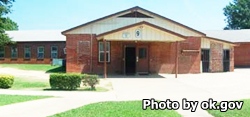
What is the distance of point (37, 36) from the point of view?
43688 mm

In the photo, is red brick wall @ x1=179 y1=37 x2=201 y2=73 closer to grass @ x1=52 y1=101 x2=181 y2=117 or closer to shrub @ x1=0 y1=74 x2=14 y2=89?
shrub @ x1=0 y1=74 x2=14 y2=89

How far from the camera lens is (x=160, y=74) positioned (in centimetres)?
2794

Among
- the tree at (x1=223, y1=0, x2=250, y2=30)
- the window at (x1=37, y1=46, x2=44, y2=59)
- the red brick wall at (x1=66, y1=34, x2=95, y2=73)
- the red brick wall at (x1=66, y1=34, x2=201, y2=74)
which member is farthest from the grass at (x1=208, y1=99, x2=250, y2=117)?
A: the tree at (x1=223, y1=0, x2=250, y2=30)

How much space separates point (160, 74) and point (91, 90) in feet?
39.7

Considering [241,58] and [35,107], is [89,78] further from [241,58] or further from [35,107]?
[241,58]

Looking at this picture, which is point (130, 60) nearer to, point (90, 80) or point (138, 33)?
point (138, 33)

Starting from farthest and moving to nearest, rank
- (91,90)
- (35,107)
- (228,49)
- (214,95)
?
(228,49), (91,90), (214,95), (35,107)

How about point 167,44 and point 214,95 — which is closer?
point 214,95

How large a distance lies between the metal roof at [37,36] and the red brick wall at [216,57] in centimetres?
1847

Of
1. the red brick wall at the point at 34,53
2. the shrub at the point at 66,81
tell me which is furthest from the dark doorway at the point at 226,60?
the red brick wall at the point at 34,53

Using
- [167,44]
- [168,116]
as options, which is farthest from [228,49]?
[168,116]

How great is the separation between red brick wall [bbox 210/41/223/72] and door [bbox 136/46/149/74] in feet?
21.2

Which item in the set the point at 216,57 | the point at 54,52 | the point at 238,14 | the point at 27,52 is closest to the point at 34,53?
the point at 27,52

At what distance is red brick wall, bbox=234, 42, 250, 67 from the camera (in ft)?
134
